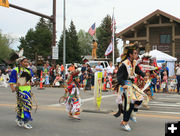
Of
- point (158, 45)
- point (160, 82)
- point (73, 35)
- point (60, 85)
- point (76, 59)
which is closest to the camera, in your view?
point (160, 82)

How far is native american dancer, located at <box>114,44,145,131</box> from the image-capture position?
589 centimetres

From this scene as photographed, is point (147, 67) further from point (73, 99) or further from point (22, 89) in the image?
point (22, 89)

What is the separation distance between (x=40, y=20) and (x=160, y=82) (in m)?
76.1

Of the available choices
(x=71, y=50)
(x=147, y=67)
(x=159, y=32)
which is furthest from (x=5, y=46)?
(x=147, y=67)

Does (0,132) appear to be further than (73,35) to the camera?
No

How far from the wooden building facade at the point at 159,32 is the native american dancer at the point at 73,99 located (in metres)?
22.7

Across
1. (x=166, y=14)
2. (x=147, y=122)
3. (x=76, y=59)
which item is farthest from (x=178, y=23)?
(x=76, y=59)

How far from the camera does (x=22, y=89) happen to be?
20.3ft

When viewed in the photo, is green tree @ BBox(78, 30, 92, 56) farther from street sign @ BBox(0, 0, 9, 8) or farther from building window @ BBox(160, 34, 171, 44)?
street sign @ BBox(0, 0, 9, 8)

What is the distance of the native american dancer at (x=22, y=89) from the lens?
612 cm

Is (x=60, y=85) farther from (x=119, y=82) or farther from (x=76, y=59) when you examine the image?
(x=76, y=59)

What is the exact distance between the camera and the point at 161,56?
2136cm

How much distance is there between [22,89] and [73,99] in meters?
1.60

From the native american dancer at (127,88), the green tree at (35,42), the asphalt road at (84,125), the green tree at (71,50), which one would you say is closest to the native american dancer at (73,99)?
the asphalt road at (84,125)
